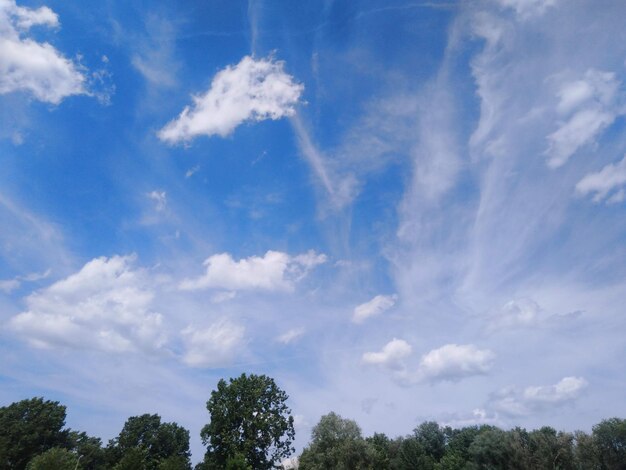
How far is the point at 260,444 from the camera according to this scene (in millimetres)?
69312

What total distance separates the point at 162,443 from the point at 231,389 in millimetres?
32903

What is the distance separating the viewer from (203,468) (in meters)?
69.1

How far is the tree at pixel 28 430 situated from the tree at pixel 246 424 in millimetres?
29326

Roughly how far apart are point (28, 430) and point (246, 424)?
4146 centimetres

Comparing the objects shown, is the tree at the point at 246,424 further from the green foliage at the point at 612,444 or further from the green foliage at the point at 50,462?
the green foliage at the point at 612,444

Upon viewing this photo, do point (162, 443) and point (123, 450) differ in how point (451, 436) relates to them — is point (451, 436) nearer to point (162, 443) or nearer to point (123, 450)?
point (162, 443)

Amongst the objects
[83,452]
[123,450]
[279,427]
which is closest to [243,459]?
[279,427]

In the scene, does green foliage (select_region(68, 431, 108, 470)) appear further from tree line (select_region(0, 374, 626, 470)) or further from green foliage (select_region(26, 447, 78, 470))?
green foliage (select_region(26, 447, 78, 470))

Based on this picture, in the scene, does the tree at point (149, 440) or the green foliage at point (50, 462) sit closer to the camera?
the green foliage at point (50, 462)

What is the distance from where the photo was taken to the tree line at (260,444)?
2392 inches

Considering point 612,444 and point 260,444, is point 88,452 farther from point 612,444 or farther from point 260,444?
point 612,444

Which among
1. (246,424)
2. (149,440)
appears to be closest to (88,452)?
(149,440)

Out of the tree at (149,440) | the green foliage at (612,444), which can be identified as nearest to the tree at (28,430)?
the tree at (149,440)

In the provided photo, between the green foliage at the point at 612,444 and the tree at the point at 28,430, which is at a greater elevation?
the tree at the point at 28,430
